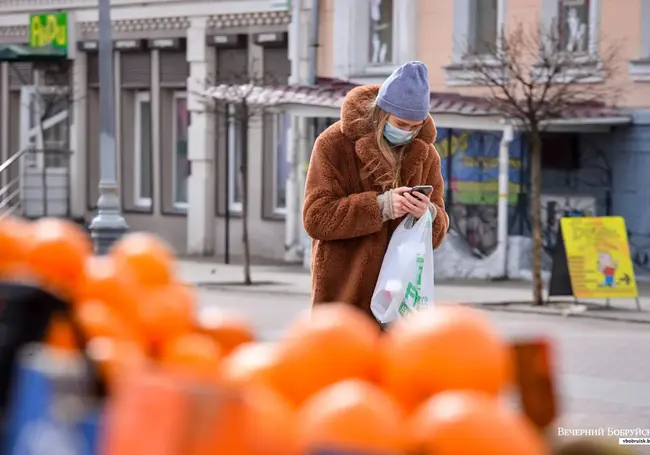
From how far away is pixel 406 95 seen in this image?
15.9 feet

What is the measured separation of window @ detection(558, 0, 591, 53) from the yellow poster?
14.1ft

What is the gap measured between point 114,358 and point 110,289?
1.16ft

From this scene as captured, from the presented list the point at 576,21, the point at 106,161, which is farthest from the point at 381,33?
the point at 106,161

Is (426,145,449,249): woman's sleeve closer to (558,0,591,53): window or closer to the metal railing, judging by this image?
(558,0,591,53): window

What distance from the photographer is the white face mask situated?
493 centimetres

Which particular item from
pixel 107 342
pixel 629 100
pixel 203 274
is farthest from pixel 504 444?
pixel 203 274

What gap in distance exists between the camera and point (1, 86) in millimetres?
28922

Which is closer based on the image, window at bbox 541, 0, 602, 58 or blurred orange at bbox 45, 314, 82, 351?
blurred orange at bbox 45, 314, 82, 351

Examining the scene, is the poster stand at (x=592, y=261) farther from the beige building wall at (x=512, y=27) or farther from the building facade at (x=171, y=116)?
the building facade at (x=171, y=116)

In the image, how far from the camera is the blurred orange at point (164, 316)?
2.12m

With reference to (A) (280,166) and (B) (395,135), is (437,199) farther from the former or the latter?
(A) (280,166)

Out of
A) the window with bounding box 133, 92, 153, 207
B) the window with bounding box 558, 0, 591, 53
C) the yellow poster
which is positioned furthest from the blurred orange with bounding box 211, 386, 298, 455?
the window with bounding box 133, 92, 153, 207

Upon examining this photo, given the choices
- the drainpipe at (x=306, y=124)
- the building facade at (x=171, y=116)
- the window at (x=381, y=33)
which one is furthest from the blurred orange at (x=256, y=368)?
the drainpipe at (x=306, y=124)

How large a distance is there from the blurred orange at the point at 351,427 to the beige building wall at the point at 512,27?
1806cm
